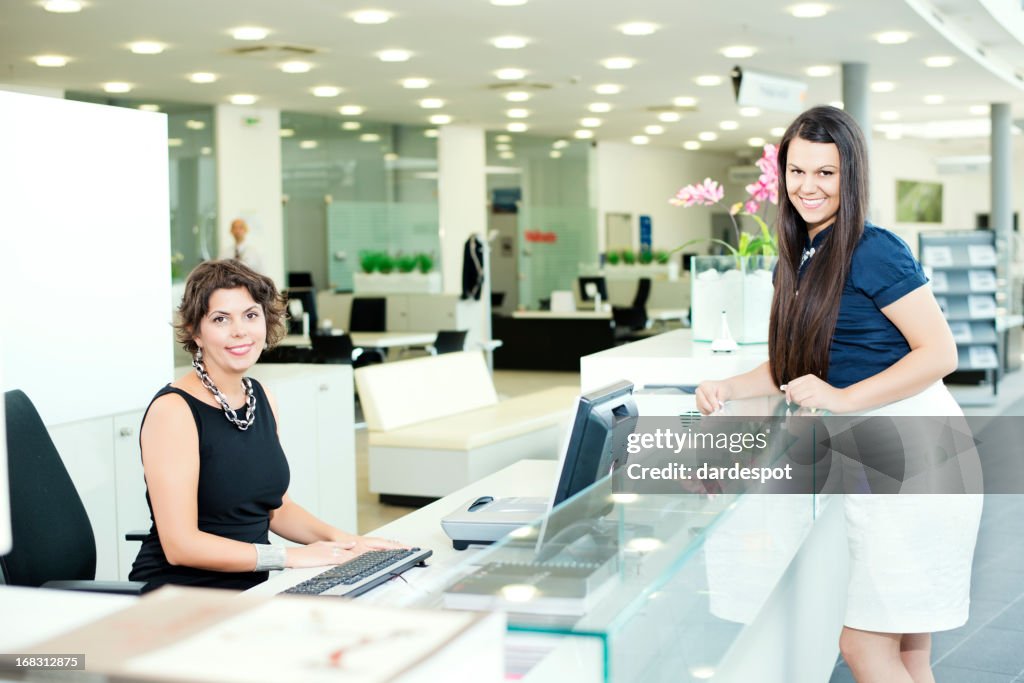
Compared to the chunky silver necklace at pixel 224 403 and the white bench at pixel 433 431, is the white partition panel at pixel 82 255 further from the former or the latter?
the white bench at pixel 433 431

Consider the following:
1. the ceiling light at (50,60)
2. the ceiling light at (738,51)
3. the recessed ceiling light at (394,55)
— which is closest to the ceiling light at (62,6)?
the ceiling light at (50,60)

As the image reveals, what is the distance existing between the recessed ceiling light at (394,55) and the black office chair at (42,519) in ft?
25.2

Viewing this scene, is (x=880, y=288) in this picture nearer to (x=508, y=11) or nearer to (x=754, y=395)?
(x=754, y=395)

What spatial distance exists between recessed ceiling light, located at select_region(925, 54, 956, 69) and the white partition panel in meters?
8.73

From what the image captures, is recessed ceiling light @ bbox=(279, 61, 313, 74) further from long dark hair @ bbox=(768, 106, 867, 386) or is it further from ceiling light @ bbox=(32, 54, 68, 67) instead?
long dark hair @ bbox=(768, 106, 867, 386)

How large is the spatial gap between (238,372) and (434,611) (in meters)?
1.70

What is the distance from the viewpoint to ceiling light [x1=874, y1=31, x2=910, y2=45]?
9.47 meters

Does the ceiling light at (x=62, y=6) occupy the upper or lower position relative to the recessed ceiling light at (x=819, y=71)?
lower

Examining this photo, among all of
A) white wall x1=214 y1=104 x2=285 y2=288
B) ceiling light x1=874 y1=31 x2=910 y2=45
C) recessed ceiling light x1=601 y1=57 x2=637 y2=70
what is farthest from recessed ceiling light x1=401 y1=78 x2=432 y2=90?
ceiling light x1=874 y1=31 x2=910 y2=45

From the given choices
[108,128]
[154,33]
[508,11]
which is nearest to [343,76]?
[154,33]

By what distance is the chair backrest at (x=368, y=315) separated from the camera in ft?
38.5

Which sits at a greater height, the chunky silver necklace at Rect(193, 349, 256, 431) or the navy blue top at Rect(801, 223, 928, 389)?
the navy blue top at Rect(801, 223, 928, 389)

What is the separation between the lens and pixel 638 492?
1734 mm

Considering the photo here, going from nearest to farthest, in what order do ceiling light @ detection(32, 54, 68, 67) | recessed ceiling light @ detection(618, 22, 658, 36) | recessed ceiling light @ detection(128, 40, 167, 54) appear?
recessed ceiling light @ detection(618, 22, 658, 36)
recessed ceiling light @ detection(128, 40, 167, 54)
ceiling light @ detection(32, 54, 68, 67)
